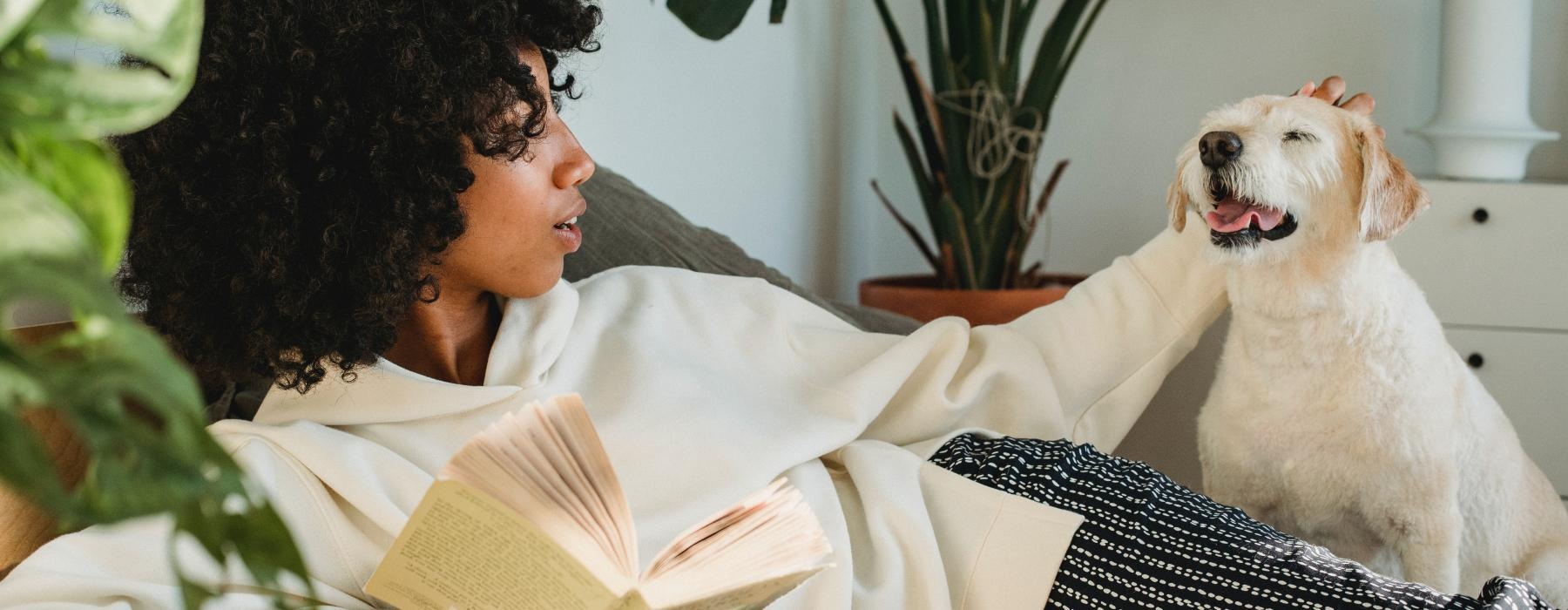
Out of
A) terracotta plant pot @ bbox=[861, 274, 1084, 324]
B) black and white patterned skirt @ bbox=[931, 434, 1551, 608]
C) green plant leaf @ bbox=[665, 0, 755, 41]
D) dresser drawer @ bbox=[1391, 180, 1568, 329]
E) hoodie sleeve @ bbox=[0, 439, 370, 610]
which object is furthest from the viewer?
terracotta plant pot @ bbox=[861, 274, 1084, 324]

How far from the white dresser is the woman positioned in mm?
1023

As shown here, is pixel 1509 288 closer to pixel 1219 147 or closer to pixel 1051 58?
pixel 1051 58

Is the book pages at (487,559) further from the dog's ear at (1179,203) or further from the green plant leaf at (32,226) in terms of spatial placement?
the dog's ear at (1179,203)

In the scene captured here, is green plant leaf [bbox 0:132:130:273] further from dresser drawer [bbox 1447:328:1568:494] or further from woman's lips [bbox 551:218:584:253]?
dresser drawer [bbox 1447:328:1568:494]

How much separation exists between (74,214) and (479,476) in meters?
0.26

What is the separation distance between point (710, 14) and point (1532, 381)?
158 centimetres

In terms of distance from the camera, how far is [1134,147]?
276 centimetres

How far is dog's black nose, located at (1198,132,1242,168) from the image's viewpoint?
3.55ft

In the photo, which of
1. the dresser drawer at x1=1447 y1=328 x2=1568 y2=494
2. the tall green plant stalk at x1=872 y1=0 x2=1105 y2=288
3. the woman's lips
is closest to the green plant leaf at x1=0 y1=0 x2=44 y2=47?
the woman's lips

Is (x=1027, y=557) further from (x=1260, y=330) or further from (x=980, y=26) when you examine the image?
(x=980, y=26)

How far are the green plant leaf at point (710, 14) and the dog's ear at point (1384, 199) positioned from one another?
817mm

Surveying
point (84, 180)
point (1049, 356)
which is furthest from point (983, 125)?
point (84, 180)

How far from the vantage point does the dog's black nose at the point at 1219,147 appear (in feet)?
3.55

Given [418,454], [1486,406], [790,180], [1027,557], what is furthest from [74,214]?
[790,180]
